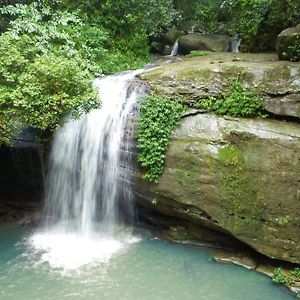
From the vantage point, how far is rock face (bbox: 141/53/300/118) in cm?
698

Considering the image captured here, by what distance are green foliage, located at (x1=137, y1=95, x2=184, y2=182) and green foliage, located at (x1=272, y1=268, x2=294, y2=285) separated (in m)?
2.72

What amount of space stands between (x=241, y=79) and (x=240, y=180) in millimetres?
2111

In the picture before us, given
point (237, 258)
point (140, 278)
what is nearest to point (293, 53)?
point (237, 258)

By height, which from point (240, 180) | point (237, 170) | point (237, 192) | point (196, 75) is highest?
point (196, 75)

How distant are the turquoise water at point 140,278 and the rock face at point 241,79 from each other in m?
3.07

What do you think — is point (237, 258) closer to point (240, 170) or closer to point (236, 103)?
point (240, 170)

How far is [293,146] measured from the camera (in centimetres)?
645

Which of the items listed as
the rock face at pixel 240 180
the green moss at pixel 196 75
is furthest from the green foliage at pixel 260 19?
the rock face at pixel 240 180

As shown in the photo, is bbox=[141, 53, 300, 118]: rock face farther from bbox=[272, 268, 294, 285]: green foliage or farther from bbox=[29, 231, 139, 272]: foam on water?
bbox=[29, 231, 139, 272]: foam on water

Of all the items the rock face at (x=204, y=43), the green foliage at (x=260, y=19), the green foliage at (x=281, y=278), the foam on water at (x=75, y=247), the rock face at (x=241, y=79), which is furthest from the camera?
the rock face at (x=204, y=43)

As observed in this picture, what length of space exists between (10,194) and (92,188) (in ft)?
9.98

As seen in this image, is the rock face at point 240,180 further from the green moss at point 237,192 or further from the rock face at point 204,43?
the rock face at point 204,43

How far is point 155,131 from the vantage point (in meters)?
7.22

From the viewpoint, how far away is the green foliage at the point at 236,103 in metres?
7.12
